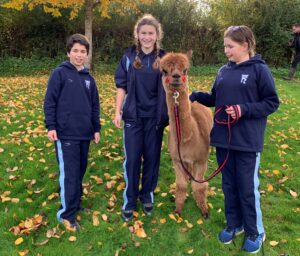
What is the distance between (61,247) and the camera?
361 cm

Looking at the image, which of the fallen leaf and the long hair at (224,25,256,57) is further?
the fallen leaf

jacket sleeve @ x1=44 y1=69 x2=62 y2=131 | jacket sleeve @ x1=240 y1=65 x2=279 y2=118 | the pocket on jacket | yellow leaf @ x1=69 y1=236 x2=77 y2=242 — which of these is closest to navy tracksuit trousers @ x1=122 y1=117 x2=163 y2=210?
the pocket on jacket

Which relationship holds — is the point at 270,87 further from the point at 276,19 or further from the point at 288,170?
the point at 276,19

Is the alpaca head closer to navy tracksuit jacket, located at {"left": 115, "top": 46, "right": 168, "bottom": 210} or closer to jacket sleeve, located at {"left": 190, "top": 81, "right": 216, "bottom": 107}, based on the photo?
navy tracksuit jacket, located at {"left": 115, "top": 46, "right": 168, "bottom": 210}

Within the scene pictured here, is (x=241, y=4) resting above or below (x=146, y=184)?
above

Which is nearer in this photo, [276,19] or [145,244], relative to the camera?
[145,244]

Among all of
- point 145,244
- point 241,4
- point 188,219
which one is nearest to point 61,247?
point 145,244

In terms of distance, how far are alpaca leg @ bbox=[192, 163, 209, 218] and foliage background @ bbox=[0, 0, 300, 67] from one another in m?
15.5

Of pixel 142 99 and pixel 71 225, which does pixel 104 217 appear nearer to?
pixel 71 225

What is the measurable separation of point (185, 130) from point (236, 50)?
1014mm

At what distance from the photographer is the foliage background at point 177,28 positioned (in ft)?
58.2

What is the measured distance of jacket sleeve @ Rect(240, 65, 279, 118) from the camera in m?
3.15

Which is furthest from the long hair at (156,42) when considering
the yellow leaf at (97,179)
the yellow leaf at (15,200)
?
the yellow leaf at (15,200)

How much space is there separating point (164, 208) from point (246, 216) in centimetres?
118
